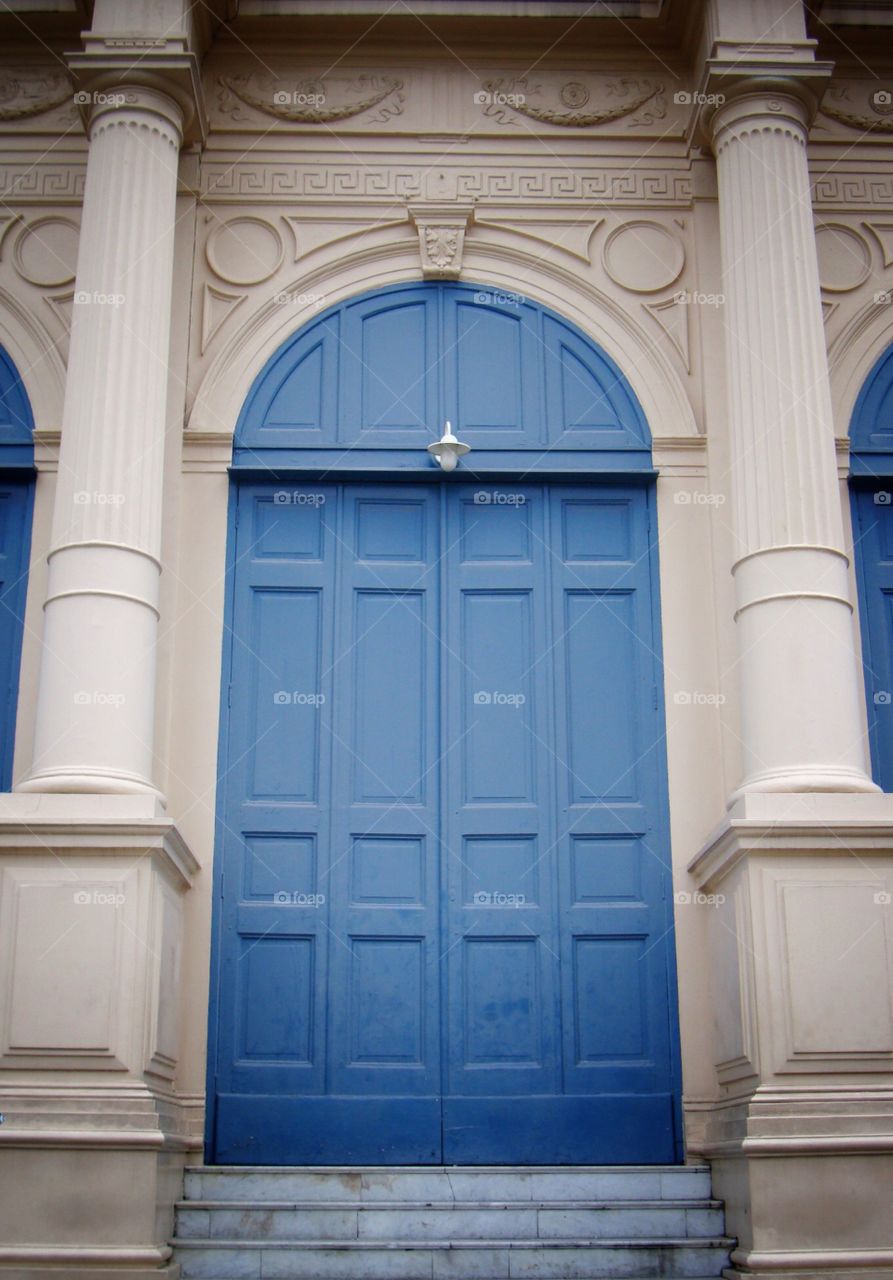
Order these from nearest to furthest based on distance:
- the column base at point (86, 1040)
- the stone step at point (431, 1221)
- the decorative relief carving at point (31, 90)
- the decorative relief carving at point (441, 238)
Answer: the column base at point (86, 1040)
the stone step at point (431, 1221)
the decorative relief carving at point (441, 238)
the decorative relief carving at point (31, 90)

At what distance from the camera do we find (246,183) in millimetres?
9219

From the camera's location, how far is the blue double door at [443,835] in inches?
302

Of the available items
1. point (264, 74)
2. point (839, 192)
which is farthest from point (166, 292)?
point (839, 192)

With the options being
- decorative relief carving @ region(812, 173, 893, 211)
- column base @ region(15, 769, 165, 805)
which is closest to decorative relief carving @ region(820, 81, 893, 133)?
decorative relief carving @ region(812, 173, 893, 211)

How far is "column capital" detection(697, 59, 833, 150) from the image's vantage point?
8523mm

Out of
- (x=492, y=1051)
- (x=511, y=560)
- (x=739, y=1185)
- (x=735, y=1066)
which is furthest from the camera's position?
(x=511, y=560)

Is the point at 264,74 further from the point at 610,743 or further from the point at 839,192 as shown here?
the point at 610,743

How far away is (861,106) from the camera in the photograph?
30.9ft

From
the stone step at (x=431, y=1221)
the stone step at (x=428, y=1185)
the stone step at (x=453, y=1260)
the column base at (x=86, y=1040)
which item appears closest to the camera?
the column base at (x=86, y=1040)

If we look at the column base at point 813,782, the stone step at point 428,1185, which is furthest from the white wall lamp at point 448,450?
the stone step at point 428,1185

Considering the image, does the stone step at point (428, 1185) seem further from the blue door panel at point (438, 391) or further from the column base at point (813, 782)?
the blue door panel at point (438, 391)

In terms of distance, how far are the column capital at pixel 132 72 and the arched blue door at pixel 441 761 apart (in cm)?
147

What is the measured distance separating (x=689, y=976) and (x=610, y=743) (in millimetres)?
1259

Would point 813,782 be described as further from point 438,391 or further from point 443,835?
point 438,391
